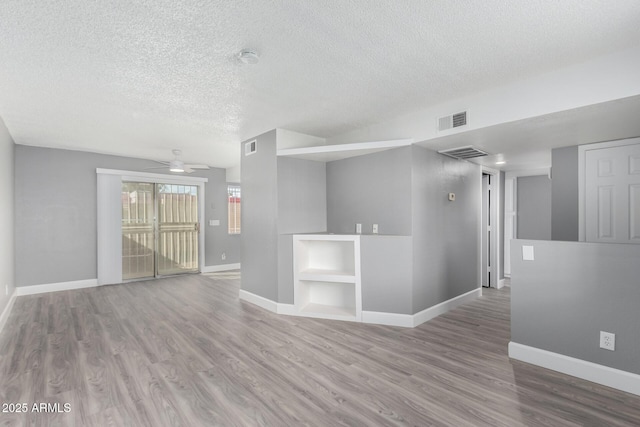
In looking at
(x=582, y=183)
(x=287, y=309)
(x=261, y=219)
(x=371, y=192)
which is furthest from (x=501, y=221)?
(x=261, y=219)

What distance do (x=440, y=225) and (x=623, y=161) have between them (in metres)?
2.05

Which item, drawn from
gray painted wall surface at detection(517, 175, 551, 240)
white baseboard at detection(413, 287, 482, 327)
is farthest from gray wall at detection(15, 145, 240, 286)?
gray painted wall surface at detection(517, 175, 551, 240)

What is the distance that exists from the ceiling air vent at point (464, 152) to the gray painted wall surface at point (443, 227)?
11 centimetres

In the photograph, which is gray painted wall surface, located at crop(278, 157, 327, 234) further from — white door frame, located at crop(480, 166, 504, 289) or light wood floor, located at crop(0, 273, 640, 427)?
white door frame, located at crop(480, 166, 504, 289)

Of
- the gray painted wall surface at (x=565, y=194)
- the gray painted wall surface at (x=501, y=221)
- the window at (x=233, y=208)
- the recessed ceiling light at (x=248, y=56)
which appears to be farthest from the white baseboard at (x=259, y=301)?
the gray painted wall surface at (x=501, y=221)

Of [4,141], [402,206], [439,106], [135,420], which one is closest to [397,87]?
[439,106]

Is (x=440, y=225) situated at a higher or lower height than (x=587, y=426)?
higher

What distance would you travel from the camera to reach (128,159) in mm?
6484

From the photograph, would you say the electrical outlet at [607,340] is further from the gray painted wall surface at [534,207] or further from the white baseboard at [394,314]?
the gray painted wall surface at [534,207]

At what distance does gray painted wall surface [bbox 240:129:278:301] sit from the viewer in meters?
4.43

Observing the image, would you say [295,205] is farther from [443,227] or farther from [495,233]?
[495,233]

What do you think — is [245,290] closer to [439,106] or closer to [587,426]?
[439,106]

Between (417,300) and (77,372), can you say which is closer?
(77,372)

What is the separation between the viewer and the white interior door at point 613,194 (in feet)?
10.8
